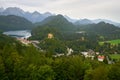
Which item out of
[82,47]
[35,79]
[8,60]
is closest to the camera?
[35,79]

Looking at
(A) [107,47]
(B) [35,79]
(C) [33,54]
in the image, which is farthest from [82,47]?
(B) [35,79]

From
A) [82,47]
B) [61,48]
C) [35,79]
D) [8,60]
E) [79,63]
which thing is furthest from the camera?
[82,47]

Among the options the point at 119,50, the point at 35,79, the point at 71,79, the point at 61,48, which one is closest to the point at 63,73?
the point at 71,79

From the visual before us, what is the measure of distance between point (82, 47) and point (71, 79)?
273 feet

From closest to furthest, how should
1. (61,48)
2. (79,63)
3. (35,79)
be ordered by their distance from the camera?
1. (35,79)
2. (79,63)
3. (61,48)

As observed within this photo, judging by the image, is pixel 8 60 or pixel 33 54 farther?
pixel 33 54

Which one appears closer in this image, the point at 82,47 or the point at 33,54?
the point at 33,54

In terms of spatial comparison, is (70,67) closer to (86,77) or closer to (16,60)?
(86,77)

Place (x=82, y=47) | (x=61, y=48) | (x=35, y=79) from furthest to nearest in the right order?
(x=82, y=47), (x=61, y=48), (x=35, y=79)

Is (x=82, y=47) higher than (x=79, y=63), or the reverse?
(x=79, y=63)

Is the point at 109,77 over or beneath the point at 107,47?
over

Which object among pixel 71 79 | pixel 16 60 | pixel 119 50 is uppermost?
pixel 16 60

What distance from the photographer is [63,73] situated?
3688 cm

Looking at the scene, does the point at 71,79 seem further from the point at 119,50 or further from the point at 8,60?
the point at 119,50
